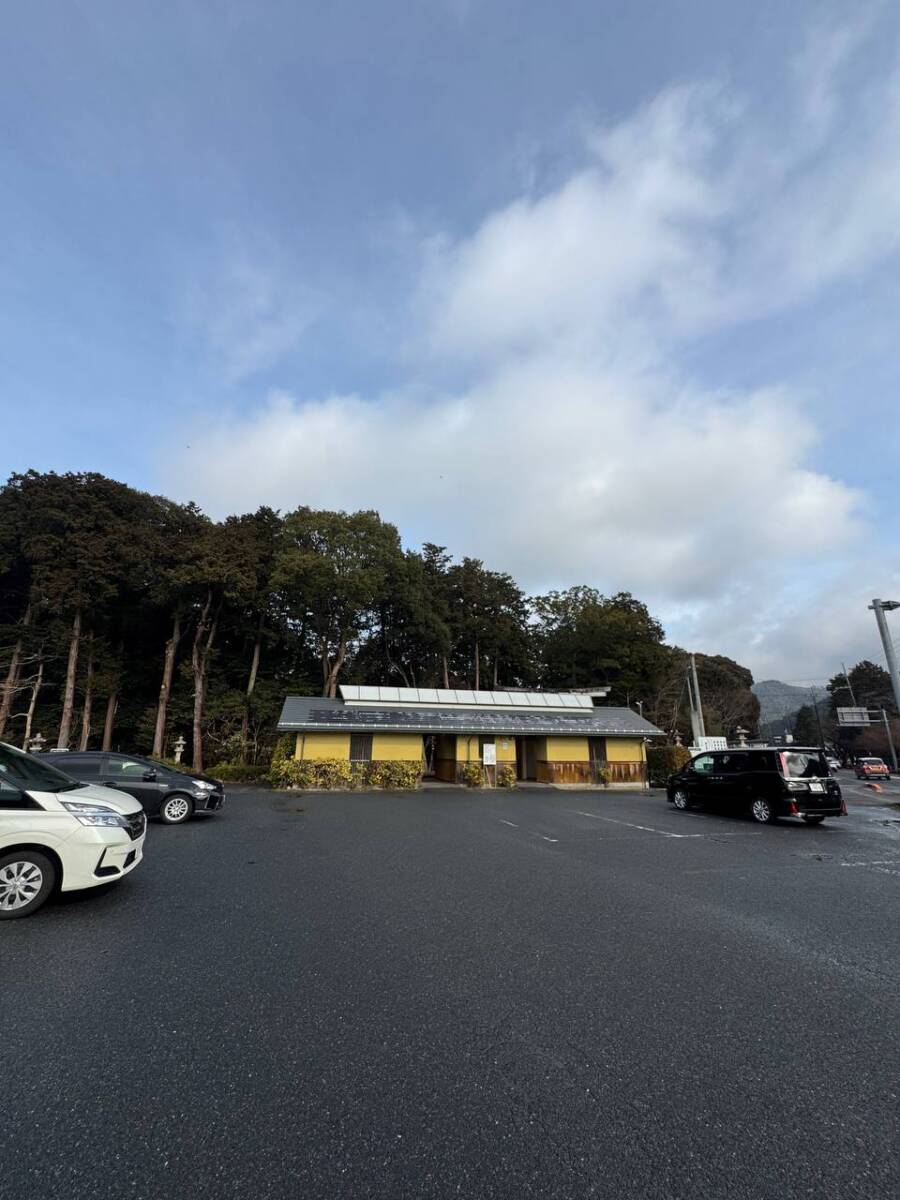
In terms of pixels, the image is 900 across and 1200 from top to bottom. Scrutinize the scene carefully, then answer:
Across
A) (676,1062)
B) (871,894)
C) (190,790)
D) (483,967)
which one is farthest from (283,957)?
(190,790)

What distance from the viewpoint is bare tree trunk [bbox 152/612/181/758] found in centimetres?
2685

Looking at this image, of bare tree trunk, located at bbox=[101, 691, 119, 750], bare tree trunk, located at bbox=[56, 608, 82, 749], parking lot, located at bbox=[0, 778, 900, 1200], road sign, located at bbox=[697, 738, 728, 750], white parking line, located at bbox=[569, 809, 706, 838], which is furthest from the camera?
bare tree trunk, located at bbox=[101, 691, 119, 750]

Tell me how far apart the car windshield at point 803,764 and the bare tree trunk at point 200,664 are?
24871 mm

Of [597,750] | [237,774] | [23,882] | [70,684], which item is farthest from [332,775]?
[70,684]

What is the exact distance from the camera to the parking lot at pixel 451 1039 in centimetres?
203

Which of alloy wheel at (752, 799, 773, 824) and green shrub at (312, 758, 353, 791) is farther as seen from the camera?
green shrub at (312, 758, 353, 791)

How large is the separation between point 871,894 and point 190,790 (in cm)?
1149

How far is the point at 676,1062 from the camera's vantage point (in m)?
2.75

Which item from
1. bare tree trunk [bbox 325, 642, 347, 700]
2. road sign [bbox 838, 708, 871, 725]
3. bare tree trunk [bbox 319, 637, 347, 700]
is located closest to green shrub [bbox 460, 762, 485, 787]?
bare tree trunk [bbox 319, 637, 347, 700]

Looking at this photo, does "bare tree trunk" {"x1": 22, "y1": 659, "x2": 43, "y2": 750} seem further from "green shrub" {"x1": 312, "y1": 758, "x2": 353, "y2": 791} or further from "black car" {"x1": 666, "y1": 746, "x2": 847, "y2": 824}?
"black car" {"x1": 666, "y1": 746, "x2": 847, "y2": 824}

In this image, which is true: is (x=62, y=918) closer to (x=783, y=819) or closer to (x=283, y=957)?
(x=283, y=957)

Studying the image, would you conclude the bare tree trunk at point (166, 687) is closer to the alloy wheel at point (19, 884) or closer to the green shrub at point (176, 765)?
the green shrub at point (176, 765)

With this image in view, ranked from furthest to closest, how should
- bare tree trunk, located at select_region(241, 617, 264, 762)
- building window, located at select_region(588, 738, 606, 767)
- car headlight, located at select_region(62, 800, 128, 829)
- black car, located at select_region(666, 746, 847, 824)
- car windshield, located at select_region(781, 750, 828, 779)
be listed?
1. bare tree trunk, located at select_region(241, 617, 264, 762)
2. building window, located at select_region(588, 738, 606, 767)
3. car windshield, located at select_region(781, 750, 828, 779)
4. black car, located at select_region(666, 746, 847, 824)
5. car headlight, located at select_region(62, 800, 128, 829)

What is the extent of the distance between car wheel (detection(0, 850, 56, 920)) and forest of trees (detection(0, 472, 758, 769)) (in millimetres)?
23512
